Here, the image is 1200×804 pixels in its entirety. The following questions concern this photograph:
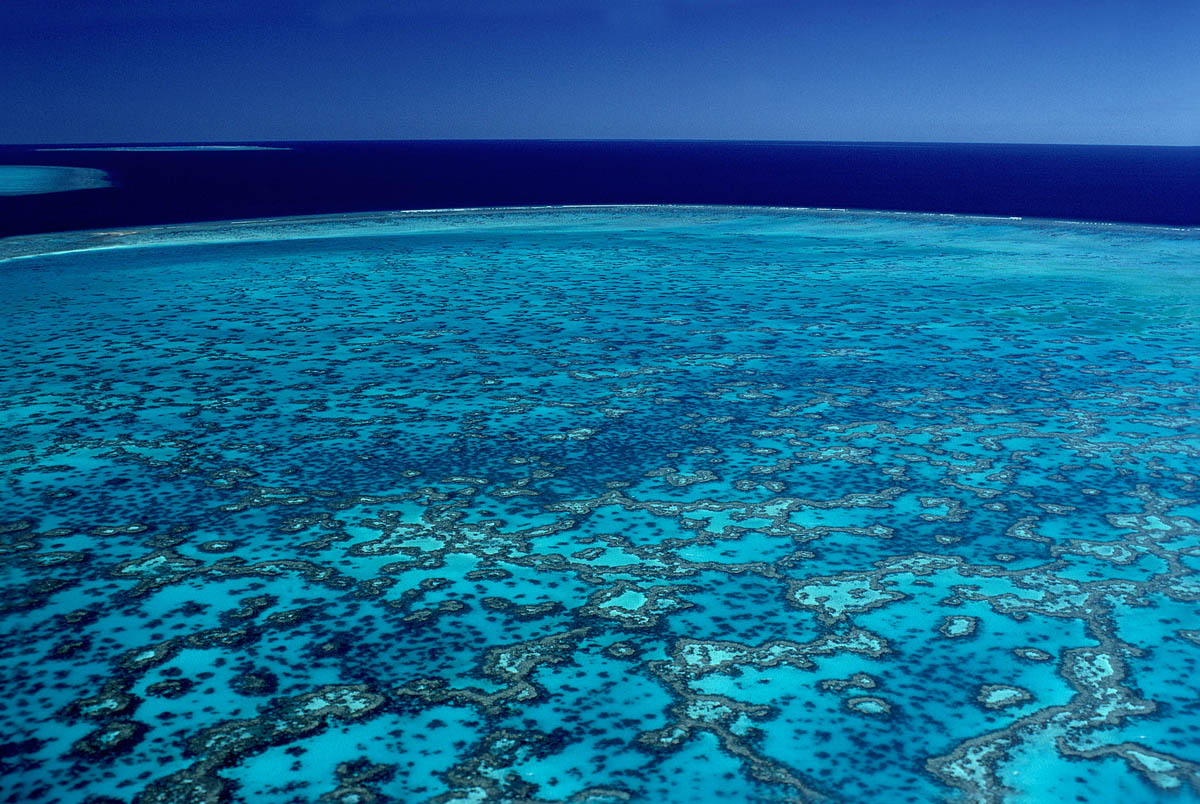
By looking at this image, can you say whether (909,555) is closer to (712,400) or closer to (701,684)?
(701,684)

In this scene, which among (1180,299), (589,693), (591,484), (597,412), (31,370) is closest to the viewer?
(589,693)

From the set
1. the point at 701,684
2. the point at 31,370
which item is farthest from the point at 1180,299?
the point at 31,370

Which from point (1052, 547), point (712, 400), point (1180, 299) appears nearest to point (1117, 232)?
point (1180, 299)

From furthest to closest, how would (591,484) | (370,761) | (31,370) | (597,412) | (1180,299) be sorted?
1. (1180,299)
2. (31,370)
3. (597,412)
4. (591,484)
5. (370,761)

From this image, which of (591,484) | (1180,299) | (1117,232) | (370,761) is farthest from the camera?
(1117,232)

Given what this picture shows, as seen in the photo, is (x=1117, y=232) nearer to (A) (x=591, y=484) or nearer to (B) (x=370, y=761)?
(A) (x=591, y=484)

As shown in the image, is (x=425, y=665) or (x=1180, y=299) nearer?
(x=425, y=665)
